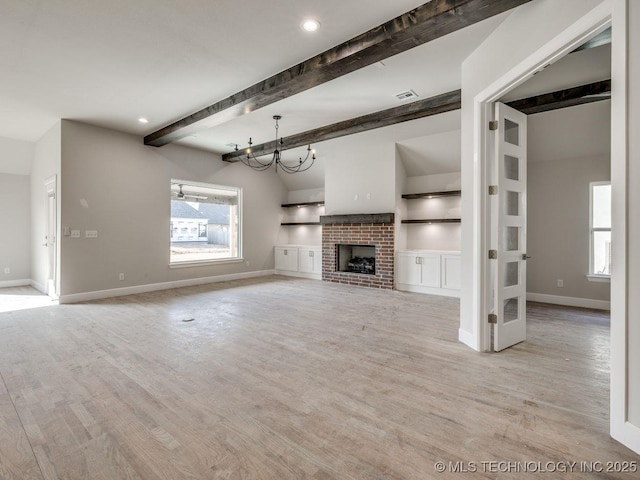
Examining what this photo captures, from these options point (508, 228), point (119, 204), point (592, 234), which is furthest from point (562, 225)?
point (119, 204)

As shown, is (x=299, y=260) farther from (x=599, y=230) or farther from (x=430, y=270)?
(x=599, y=230)

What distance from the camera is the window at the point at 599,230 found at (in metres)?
4.91

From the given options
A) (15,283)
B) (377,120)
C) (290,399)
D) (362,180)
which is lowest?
(290,399)

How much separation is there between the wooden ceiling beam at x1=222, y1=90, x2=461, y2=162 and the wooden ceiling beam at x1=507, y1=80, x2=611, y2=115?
0.81 meters

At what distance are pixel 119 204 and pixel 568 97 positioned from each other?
23.0ft

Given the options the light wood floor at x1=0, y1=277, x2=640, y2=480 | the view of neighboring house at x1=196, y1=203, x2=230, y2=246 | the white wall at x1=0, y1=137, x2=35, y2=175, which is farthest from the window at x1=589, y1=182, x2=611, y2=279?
the white wall at x1=0, y1=137, x2=35, y2=175

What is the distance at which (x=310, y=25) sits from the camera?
2809mm

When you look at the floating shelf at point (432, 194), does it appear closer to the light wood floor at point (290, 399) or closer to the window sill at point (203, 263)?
the light wood floor at point (290, 399)

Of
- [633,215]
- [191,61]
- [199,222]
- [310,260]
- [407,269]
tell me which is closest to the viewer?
[633,215]

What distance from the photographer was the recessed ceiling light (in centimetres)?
276

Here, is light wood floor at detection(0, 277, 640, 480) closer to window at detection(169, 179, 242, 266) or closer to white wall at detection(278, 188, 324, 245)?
window at detection(169, 179, 242, 266)

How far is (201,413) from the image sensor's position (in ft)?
6.81

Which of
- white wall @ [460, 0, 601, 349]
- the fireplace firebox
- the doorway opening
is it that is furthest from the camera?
the fireplace firebox

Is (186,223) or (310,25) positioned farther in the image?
(186,223)
